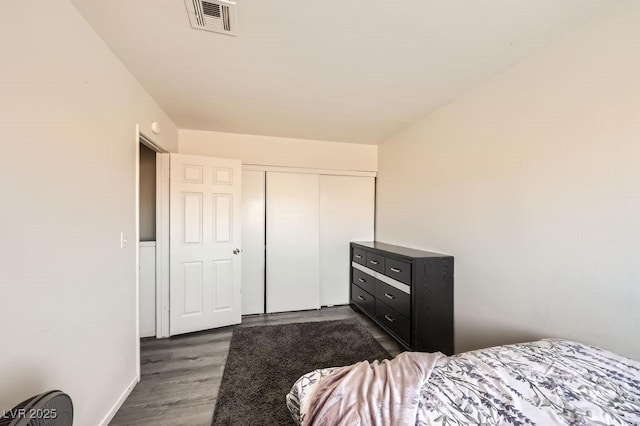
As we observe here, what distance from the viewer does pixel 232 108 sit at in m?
2.59

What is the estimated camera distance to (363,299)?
339cm

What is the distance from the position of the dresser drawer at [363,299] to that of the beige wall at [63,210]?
2.40 m

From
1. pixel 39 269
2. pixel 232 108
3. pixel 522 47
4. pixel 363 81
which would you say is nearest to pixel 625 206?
pixel 522 47

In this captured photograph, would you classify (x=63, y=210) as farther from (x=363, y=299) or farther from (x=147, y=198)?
(x=363, y=299)

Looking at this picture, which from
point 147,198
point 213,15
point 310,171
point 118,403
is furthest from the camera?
point 310,171

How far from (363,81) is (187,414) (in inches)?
107

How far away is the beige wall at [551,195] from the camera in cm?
129

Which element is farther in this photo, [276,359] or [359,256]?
[359,256]

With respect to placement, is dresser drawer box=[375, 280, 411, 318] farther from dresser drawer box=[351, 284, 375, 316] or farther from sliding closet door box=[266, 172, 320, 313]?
sliding closet door box=[266, 172, 320, 313]

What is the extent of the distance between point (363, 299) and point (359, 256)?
22.1 inches

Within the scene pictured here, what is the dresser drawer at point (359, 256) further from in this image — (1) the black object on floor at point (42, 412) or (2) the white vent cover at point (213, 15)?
(1) the black object on floor at point (42, 412)

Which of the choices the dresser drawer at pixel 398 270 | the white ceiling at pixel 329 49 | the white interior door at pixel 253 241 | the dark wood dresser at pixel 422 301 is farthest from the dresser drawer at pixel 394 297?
the white ceiling at pixel 329 49

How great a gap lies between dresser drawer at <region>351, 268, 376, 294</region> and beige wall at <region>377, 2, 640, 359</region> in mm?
951

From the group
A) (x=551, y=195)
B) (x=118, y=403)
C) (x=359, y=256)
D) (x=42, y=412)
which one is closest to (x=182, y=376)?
(x=118, y=403)
